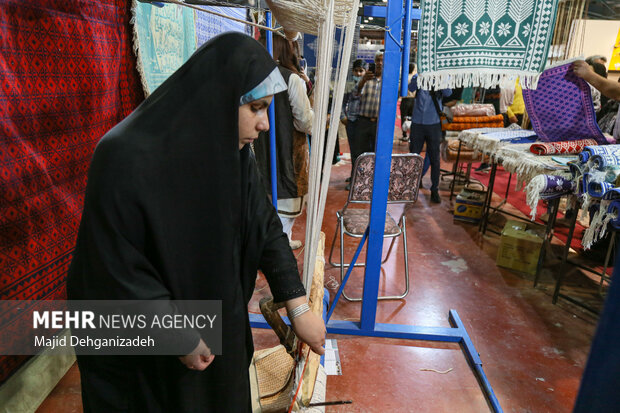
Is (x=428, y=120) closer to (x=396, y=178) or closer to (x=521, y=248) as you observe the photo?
(x=521, y=248)

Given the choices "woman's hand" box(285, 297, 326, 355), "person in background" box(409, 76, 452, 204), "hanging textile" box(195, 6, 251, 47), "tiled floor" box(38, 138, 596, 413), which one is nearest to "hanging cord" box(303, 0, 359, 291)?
"woman's hand" box(285, 297, 326, 355)

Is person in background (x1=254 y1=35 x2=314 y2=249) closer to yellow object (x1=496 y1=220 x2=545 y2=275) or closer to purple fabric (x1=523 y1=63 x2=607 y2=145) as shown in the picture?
purple fabric (x1=523 y1=63 x2=607 y2=145)

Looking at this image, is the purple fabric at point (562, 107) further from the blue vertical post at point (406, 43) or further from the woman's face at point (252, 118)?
the woman's face at point (252, 118)

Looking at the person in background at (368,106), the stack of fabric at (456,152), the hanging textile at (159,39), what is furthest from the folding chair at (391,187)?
the stack of fabric at (456,152)

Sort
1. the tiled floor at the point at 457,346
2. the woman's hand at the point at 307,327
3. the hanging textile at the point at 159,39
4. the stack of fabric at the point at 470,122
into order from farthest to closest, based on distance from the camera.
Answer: the stack of fabric at the point at 470,122 → the hanging textile at the point at 159,39 → the tiled floor at the point at 457,346 → the woman's hand at the point at 307,327

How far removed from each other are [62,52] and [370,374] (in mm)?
2075

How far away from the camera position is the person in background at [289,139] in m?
2.43

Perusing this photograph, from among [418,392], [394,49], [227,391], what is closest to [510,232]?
[418,392]

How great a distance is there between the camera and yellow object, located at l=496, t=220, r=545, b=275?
2.98 metres

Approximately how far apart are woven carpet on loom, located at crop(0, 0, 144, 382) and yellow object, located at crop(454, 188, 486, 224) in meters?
3.50

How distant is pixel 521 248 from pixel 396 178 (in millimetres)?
1352

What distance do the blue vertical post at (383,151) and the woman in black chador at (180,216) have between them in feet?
3.30

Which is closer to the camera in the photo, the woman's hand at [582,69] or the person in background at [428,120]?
the woman's hand at [582,69]

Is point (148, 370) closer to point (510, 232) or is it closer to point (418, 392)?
point (418, 392)
